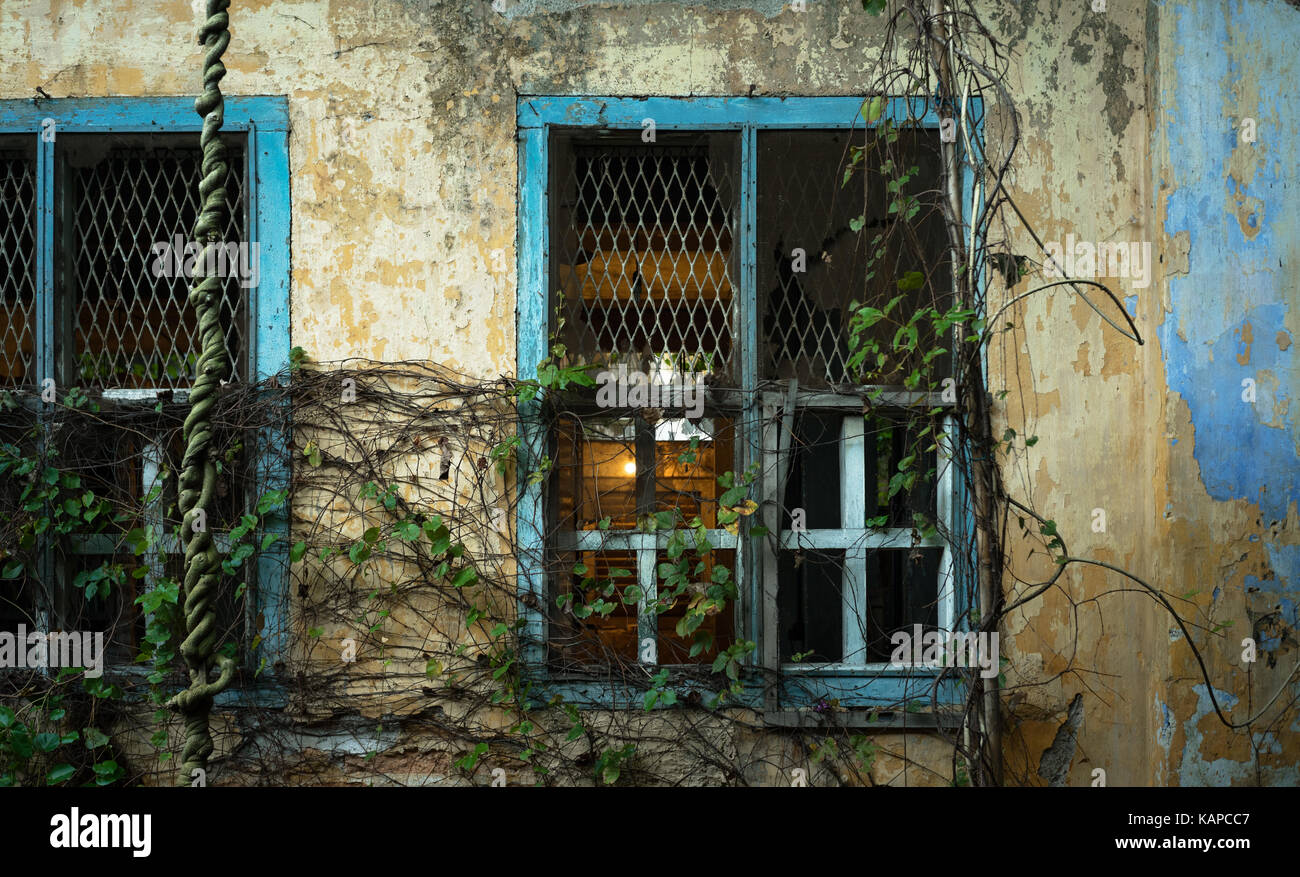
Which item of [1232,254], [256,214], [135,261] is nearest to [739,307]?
[1232,254]

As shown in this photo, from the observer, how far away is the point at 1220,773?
319 cm

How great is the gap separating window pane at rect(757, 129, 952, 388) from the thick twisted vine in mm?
2084

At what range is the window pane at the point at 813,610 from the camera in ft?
11.4

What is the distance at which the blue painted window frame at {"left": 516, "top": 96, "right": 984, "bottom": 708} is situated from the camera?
3.38 meters

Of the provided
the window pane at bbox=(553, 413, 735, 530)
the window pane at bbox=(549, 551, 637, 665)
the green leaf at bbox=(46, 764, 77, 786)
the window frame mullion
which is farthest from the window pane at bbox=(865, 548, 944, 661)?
the green leaf at bbox=(46, 764, 77, 786)

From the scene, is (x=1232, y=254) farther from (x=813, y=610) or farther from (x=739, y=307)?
(x=813, y=610)

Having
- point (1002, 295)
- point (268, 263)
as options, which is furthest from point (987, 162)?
point (268, 263)

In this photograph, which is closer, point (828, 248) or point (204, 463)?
point (204, 463)

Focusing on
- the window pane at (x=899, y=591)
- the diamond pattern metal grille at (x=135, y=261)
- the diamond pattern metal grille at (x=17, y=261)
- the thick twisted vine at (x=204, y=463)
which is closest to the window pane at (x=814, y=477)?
the window pane at (x=899, y=591)

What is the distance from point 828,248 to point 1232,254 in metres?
1.48

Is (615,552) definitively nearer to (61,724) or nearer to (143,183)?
(61,724)

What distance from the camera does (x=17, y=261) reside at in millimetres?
3592

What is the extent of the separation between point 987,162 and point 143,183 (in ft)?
11.0

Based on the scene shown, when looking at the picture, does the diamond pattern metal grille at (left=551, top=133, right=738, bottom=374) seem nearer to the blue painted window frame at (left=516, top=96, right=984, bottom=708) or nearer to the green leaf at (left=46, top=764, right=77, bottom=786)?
the blue painted window frame at (left=516, top=96, right=984, bottom=708)
